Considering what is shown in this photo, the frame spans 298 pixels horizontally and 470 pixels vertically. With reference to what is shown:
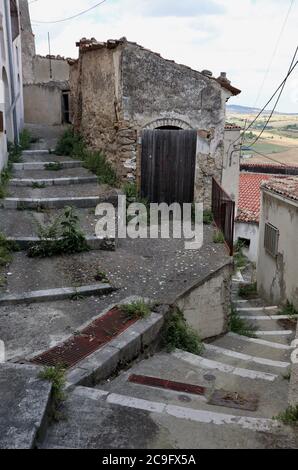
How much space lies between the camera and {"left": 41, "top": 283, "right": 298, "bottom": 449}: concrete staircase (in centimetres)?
360

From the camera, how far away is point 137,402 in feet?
13.8

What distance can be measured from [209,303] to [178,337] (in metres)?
1.60

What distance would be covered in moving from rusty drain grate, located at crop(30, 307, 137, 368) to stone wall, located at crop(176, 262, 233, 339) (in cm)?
121

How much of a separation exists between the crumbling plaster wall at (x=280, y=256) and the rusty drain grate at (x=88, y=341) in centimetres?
732

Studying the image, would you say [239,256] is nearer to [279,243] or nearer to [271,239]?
[271,239]

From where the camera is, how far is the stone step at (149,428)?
355 centimetres

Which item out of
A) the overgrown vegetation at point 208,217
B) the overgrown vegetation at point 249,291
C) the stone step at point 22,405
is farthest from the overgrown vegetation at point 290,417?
the overgrown vegetation at point 249,291

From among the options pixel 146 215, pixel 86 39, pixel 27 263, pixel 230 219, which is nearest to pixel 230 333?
pixel 230 219


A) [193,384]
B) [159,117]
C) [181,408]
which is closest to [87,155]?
[159,117]

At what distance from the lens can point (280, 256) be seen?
42.1 ft

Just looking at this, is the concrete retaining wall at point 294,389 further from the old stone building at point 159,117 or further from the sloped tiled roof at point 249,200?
the sloped tiled roof at point 249,200

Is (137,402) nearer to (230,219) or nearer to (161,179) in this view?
(230,219)

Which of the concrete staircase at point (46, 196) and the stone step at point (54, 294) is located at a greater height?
the concrete staircase at point (46, 196)
